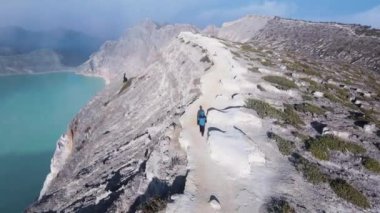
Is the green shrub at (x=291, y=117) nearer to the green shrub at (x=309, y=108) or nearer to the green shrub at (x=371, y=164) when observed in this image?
the green shrub at (x=309, y=108)

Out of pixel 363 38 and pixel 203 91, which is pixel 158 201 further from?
pixel 363 38

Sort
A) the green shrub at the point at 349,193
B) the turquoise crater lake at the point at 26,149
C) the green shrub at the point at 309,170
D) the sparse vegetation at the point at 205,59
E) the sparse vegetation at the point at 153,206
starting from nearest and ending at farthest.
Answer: the sparse vegetation at the point at 153,206 → the green shrub at the point at 349,193 → the green shrub at the point at 309,170 → the sparse vegetation at the point at 205,59 → the turquoise crater lake at the point at 26,149

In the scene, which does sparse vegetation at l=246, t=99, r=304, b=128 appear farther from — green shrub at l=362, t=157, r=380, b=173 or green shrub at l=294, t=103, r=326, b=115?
green shrub at l=362, t=157, r=380, b=173

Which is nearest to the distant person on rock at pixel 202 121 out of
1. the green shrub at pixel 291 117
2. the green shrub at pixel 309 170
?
the green shrub at pixel 309 170

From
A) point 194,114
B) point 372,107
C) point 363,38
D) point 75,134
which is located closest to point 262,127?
point 194,114

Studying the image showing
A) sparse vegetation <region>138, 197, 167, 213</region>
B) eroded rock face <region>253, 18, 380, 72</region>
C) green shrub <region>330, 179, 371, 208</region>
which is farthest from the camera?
eroded rock face <region>253, 18, 380, 72</region>

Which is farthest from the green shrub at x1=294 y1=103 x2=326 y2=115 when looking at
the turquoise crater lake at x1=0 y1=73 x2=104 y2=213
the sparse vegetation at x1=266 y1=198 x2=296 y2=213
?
the turquoise crater lake at x1=0 y1=73 x2=104 y2=213

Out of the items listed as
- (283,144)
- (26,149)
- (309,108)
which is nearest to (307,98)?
(309,108)
